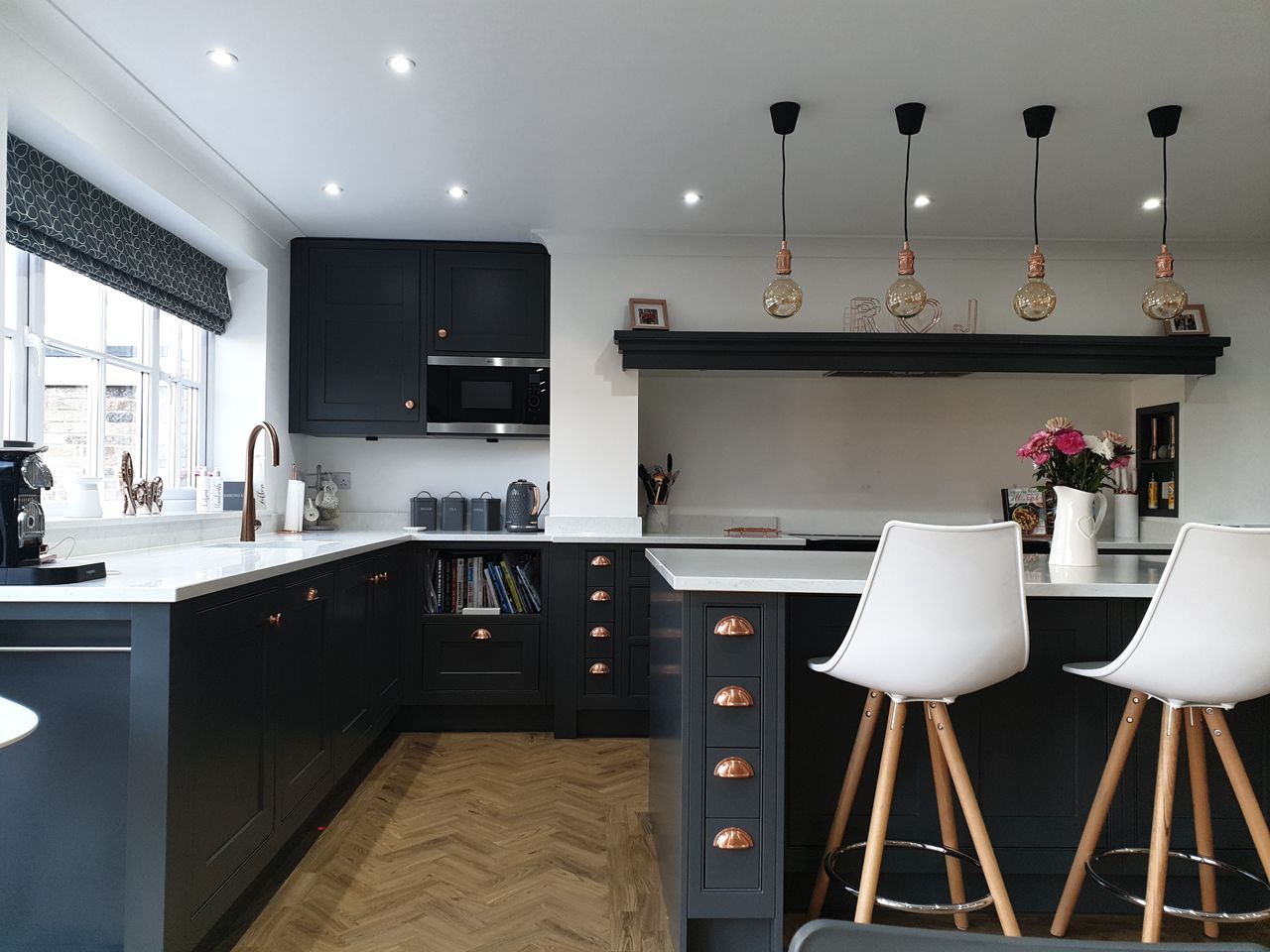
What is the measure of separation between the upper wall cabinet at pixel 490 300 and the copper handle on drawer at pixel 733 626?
Result: 8.72 ft

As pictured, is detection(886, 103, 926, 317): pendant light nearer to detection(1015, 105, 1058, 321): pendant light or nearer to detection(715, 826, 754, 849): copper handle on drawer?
detection(1015, 105, 1058, 321): pendant light

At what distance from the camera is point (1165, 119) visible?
285 cm

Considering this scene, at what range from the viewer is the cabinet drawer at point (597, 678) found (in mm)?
4035

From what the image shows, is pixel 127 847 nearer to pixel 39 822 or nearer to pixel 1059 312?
pixel 39 822

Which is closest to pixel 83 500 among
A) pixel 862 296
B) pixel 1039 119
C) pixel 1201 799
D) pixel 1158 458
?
pixel 1201 799

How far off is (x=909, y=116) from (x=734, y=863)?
2340mm

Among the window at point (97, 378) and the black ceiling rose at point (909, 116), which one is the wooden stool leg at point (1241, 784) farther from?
the window at point (97, 378)

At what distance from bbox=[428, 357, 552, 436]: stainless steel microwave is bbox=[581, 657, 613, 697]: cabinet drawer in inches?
47.0

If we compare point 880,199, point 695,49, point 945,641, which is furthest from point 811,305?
point 945,641

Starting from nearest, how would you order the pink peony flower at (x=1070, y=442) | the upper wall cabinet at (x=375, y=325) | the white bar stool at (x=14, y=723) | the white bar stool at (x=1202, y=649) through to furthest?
the white bar stool at (x=14, y=723) < the white bar stool at (x=1202, y=649) < the pink peony flower at (x=1070, y=442) < the upper wall cabinet at (x=375, y=325)

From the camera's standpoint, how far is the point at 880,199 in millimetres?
3707

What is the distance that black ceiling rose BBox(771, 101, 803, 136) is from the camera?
9.23 ft

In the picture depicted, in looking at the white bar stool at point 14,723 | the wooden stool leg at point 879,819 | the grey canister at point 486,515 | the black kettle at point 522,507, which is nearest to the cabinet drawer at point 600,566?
the black kettle at point 522,507

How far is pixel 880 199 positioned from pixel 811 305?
713 mm
